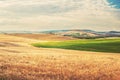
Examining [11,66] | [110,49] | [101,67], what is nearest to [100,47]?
[110,49]

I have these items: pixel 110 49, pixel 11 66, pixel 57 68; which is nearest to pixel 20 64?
pixel 11 66

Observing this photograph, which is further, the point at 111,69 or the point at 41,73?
the point at 111,69

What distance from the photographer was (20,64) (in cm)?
1741

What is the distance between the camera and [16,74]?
14.7 meters

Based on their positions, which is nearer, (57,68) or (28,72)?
(28,72)

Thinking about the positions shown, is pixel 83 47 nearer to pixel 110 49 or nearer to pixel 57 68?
pixel 110 49

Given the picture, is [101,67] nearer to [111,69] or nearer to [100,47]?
[111,69]

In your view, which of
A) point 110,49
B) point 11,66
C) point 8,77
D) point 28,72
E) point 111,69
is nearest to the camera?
point 8,77

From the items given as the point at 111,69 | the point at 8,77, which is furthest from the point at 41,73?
the point at 111,69

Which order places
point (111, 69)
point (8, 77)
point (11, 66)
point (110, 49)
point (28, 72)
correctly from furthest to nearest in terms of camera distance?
point (110, 49), point (111, 69), point (11, 66), point (28, 72), point (8, 77)

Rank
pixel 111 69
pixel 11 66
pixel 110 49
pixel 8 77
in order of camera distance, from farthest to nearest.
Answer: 1. pixel 110 49
2. pixel 111 69
3. pixel 11 66
4. pixel 8 77

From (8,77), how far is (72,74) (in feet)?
10.4

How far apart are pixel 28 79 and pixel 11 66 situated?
8.72 ft

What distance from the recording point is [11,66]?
16.6 metres
